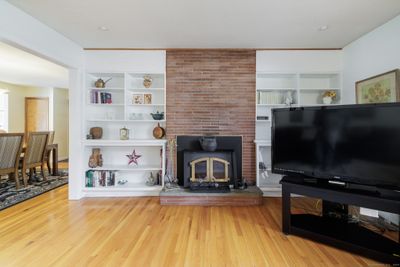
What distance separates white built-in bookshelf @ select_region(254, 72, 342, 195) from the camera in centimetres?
388

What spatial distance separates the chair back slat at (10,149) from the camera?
3.89 metres

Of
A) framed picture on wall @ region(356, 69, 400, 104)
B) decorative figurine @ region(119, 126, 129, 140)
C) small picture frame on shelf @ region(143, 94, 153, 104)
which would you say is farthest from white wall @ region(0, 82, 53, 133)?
framed picture on wall @ region(356, 69, 400, 104)

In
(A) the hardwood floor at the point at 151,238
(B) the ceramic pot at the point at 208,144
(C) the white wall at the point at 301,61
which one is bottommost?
(A) the hardwood floor at the point at 151,238

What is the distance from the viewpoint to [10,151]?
4.04 metres

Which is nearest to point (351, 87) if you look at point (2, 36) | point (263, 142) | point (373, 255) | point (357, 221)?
point (263, 142)

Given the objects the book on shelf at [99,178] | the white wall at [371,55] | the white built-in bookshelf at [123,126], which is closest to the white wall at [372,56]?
the white wall at [371,55]

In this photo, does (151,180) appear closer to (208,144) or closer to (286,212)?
(208,144)

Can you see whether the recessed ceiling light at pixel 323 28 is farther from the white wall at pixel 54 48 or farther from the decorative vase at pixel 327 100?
the white wall at pixel 54 48

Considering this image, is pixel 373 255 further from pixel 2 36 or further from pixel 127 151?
pixel 2 36

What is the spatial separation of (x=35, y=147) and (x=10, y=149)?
59 cm

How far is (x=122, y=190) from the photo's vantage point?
3.89 meters

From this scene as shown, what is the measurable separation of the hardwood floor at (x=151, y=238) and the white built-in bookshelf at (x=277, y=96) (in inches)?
27.1

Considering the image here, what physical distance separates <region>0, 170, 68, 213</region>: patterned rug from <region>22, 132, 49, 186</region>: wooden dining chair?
0.55 ft

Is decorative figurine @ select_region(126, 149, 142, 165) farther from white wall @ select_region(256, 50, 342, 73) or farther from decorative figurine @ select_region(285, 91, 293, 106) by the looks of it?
decorative figurine @ select_region(285, 91, 293, 106)
